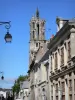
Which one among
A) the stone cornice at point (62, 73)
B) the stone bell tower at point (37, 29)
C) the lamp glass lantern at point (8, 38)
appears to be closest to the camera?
the lamp glass lantern at point (8, 38)

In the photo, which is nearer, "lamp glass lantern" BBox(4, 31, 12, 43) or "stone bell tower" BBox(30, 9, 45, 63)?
"lamp glass lantern" BBox(4, 31, 12, 43)

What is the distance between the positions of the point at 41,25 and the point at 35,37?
8.68 metres

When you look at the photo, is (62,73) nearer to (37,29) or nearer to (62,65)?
(62,65)

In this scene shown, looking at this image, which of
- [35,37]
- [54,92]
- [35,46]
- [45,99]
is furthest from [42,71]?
[35,37]

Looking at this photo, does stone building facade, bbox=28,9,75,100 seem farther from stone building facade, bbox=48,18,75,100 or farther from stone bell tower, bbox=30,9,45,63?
stone bell tower, bbox=30,9,45,63

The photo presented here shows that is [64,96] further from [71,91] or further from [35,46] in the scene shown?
[35,46]

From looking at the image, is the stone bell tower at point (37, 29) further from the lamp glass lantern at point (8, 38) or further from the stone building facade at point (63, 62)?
the lamp glass lantern at point (8, 38)

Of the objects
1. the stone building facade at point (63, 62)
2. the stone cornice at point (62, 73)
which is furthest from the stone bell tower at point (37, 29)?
the stone cornice at point (62, 73)

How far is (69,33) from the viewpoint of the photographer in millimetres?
32500

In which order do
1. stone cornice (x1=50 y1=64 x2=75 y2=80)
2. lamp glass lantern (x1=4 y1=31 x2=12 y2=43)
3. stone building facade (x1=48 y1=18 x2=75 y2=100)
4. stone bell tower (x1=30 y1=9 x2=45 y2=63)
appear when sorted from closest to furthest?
lamp glass lantern (x1=4 y1=31 x2=12 y2=43) < stone cornice (x1=50 y1=64 x2=75 y2=80) < stone building facade (x1=48 y1=18 x2=75 y2=100) < stone bell tower (x1=30 y1=9 x2=45 y2=63)

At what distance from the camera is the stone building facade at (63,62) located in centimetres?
3153

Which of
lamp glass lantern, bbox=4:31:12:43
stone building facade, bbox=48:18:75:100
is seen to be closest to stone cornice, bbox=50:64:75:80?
stone building facade, bbox=48:18:75:100

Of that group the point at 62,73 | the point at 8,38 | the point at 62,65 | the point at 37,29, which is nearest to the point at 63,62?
the point at 62,65

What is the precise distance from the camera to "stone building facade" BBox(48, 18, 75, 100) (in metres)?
31.5
